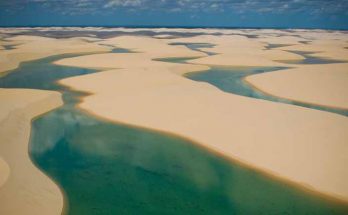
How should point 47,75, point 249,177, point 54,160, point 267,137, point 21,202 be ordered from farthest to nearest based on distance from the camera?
point 47,75 < point 267,137 < point 54,160 < point 249,177 < point 21,202

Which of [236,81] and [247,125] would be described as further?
[236,81]

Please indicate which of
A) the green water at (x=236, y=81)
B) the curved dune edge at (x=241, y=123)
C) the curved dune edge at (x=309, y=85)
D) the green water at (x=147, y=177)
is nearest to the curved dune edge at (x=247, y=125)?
the curved dune edge at (x=241, y=123)

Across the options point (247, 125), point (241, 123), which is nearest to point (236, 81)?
point (241, 123)

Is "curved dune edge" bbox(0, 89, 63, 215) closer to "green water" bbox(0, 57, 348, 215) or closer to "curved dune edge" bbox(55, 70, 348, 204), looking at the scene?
"green water" bbox(0, 57, 348, 215)

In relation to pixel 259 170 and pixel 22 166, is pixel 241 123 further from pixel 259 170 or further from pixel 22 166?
pixel 22 166

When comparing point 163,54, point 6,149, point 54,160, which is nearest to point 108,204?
→ point 54,160

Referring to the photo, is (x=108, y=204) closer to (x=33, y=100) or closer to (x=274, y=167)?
(x=274, y=167)

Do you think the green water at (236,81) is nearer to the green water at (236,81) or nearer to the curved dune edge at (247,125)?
the green water at (236,81)
